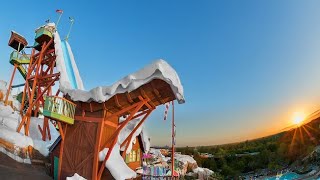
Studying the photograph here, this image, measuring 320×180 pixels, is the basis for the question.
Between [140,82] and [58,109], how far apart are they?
473 cm

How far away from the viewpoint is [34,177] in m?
13.1

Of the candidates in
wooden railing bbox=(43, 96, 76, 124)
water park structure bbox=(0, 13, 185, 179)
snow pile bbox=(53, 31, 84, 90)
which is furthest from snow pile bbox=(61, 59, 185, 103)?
snow pile bbox=(53, 31, 84, 90)

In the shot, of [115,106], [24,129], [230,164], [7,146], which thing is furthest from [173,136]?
[230,164]

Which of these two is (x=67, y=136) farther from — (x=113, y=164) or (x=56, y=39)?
(x=56, y=39)

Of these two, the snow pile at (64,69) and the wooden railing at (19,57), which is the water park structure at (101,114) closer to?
the snow pile at (64,69)

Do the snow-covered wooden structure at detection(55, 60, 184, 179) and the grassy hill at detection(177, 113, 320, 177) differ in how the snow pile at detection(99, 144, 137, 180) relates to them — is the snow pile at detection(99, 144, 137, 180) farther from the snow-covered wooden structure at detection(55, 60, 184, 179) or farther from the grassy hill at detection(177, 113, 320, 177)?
the grassy hill at detection(177, 113, 320, 177)

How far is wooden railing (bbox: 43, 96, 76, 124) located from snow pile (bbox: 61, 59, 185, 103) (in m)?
0.78

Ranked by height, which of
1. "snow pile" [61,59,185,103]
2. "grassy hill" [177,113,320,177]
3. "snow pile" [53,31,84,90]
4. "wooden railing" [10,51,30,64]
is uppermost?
"wooden railing" [10,51,30,64]

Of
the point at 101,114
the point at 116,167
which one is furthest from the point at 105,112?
the point at 116,167

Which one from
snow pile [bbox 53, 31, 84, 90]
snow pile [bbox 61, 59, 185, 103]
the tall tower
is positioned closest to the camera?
snow pile [bbox 61, 59, 185, 103]

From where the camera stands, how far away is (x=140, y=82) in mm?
11383

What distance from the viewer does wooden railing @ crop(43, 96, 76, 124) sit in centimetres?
1243

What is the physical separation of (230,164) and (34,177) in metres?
50.4

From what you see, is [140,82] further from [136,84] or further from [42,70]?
[42,70]
